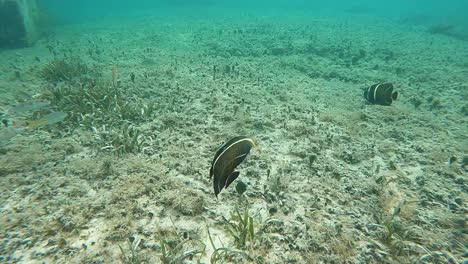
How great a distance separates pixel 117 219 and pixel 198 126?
3.50 meters

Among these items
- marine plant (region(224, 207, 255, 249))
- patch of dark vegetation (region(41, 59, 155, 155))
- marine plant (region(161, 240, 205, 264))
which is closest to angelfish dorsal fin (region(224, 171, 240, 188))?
marine plant (region(224, 207, 255, 249))

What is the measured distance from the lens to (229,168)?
8.48 ft

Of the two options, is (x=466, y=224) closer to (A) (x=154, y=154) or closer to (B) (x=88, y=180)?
(A) (x=154, y=154)

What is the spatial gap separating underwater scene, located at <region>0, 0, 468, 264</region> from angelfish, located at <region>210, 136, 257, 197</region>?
1 centimetres

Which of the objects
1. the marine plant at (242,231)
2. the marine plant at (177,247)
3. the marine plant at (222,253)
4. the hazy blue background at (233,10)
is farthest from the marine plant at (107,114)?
the hazy blue background at (233,10)

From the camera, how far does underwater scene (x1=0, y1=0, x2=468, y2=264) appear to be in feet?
11.8

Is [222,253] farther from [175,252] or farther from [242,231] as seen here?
[175,252]

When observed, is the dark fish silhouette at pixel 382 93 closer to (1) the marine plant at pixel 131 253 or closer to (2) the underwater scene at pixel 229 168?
(2) the underwater scene at pixel 229 168

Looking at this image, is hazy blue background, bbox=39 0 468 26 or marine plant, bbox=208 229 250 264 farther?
hazy blue background, bbox=39 0 468 26

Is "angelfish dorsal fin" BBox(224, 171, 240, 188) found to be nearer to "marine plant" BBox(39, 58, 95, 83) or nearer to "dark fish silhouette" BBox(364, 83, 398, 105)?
"dark fish silhouette" BBox(364, 83, 398, 105)

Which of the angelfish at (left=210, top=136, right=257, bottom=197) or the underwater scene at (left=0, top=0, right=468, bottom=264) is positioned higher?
the angelfish at (left=210, top=136, right=257, bottom=197)

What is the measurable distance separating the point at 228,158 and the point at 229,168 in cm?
13

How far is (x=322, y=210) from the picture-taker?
4.33m

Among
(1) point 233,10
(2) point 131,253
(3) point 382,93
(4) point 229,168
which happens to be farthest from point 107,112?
(1) point 233,10
